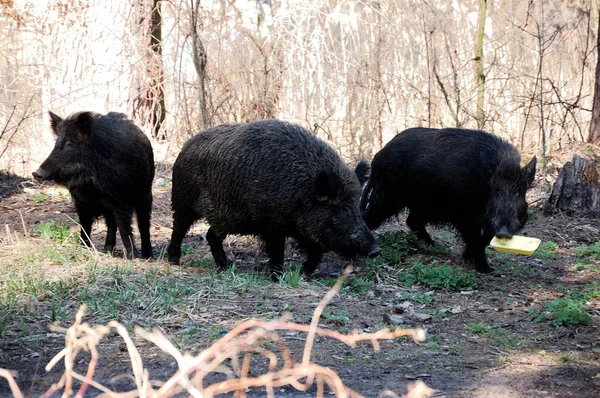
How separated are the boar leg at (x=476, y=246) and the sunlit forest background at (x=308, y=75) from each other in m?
4.68

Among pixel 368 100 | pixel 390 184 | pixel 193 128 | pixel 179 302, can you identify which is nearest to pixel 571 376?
pixel 179 302

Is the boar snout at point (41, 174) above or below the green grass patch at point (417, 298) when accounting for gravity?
above

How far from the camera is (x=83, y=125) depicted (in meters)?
7.61

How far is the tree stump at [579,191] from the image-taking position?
9.51 meters

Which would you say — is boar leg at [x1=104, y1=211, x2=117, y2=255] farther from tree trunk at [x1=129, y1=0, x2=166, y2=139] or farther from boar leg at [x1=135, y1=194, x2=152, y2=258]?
tree trunk at [x1=129, y1=0, x2=166, y2=139]

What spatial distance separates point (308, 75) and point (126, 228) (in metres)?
6.00

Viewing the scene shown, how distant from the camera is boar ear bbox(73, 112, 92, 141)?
7.58 metres

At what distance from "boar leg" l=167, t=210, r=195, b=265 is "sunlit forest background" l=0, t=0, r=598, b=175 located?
4623mm

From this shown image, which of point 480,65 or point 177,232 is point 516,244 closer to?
point 177,232

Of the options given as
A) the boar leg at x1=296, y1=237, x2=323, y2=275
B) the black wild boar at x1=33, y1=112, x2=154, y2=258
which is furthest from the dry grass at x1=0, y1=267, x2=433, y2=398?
the black wild boar at x1=33, y1=112, x2=154, y2=258

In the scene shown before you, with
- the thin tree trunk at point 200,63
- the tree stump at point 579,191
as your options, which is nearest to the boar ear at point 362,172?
the tree stump at point 579,191

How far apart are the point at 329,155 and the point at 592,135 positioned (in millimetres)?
5045

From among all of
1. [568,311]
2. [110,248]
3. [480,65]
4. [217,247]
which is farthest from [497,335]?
[480,65]

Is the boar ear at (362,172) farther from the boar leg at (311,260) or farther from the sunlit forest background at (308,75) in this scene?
the sunlit forest background at (308,75)
